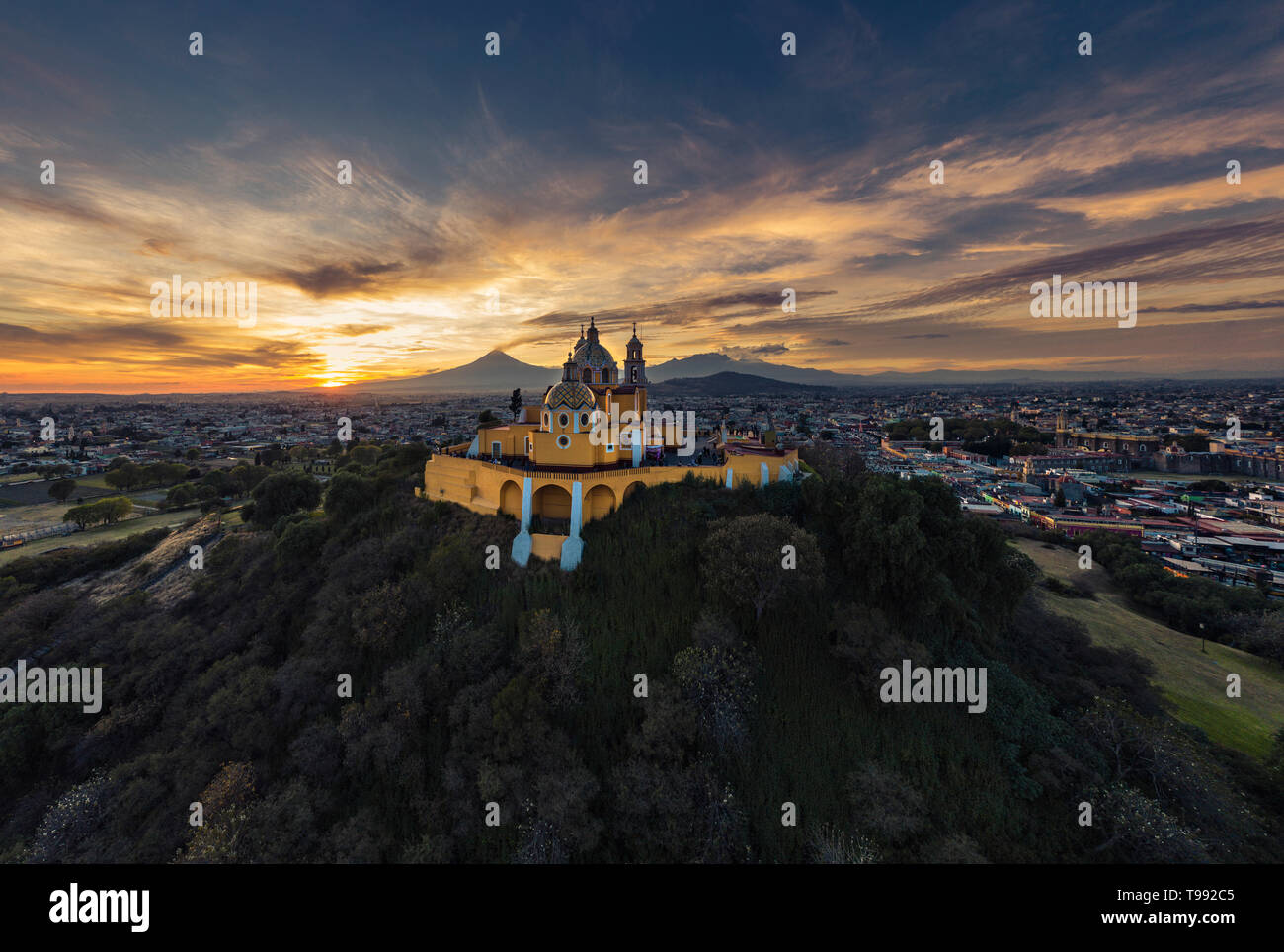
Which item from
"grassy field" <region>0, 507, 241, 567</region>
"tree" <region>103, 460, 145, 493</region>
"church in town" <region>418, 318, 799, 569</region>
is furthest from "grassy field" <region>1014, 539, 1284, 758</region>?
"tree" <region>103, 460, 145, 493</region>

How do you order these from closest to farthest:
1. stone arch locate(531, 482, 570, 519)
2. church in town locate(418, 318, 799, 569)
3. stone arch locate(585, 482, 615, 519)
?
1. church in town locate(418, 318, 799, 569)
2. stone arch locate(585, 482, 615, 519)
3. stone arch locate(531, 482, 570, 519)

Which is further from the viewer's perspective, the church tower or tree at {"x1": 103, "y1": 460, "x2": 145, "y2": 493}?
tree at {"x1": 103, "y1": 460, "x2": 145, "y2": 493}

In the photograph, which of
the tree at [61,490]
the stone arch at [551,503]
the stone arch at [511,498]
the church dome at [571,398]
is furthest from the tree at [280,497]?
the tree at [61,490]

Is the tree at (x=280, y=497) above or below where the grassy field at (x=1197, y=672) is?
above

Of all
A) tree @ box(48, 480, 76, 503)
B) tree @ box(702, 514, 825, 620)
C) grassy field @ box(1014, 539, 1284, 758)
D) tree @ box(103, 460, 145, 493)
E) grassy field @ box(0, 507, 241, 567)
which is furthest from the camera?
tree @ box(103, 460, 145, 493)

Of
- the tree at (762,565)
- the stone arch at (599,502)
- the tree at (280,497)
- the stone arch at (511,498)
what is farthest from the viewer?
the tree at (280,497)

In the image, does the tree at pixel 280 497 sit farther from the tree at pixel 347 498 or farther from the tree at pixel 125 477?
the tree at pixel 125 477

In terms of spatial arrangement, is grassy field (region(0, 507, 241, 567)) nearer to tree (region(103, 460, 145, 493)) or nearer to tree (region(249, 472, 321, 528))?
tree (region(249, 472, 321, 528))

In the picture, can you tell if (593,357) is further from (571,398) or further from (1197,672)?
(1197,672)
